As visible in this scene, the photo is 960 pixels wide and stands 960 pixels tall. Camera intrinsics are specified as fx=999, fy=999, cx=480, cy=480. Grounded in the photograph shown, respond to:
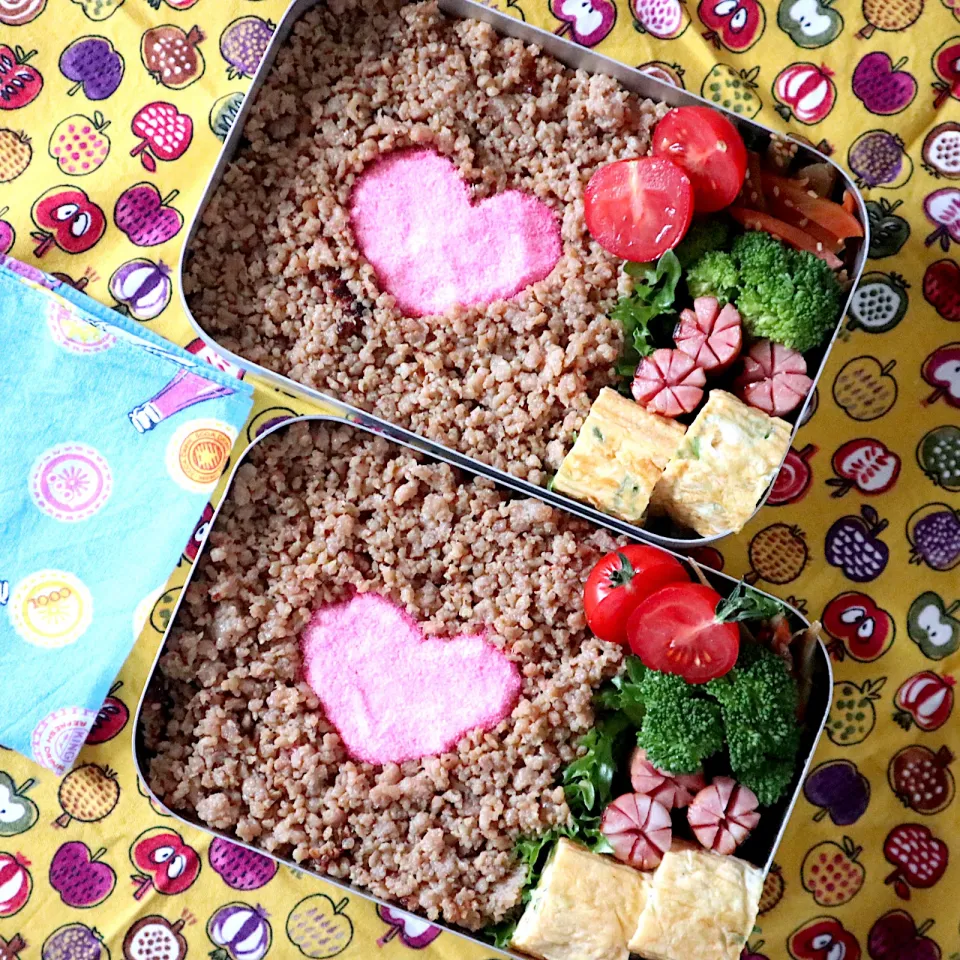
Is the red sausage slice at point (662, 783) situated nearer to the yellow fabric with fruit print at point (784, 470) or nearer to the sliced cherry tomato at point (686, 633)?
the sliced cherry tomato at point (686, 633)

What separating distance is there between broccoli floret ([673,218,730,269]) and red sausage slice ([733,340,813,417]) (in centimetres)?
26

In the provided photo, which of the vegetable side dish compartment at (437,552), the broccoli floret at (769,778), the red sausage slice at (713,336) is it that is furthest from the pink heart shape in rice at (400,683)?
the red sausage slice at (713,336)

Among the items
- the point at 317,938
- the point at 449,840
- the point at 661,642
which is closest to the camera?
the point at 661,642

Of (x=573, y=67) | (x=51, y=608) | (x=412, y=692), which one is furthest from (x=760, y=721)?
(x=51, y=608)

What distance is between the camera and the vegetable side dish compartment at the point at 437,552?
7.77 ft

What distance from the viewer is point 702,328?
92.4 inches

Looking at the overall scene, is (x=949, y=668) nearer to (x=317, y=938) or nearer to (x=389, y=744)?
(x=389, y=744)

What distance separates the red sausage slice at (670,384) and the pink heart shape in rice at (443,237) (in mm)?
391

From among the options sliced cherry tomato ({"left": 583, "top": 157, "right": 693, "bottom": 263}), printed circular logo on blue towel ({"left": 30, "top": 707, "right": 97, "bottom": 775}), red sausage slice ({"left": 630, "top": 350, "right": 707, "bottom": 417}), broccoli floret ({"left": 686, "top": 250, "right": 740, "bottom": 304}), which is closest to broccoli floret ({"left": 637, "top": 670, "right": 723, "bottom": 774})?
red sausage slice ({"left": 630, "top": 350, "right": 707, "bottom": 417})

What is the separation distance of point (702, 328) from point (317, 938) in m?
1.84

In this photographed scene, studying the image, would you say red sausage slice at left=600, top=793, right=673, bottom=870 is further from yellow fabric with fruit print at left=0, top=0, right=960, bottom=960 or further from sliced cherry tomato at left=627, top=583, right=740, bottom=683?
yellow fabric with fruit print at left=0, top=0, right=960, bottom=960

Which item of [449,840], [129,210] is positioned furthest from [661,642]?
[129,210]

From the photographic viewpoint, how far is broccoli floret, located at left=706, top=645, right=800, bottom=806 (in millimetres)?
2238

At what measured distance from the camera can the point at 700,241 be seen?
241cm
